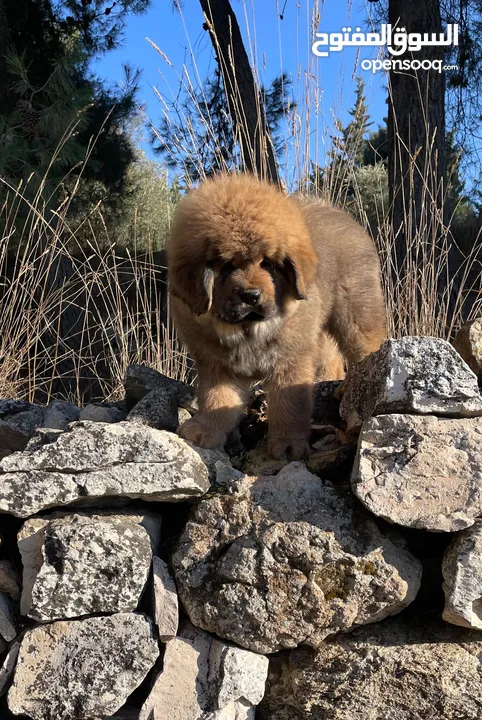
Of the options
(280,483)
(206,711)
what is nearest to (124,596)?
(206,711)

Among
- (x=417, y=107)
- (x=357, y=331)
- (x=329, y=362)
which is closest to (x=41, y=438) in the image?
(x=357, y=331)

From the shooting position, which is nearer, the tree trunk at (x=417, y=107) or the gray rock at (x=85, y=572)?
the gray rock at (x=85, y=572)

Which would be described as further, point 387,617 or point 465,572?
point 387,617

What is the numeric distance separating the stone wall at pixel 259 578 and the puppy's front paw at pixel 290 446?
19cm

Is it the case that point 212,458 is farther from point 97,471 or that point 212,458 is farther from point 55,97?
point 55,97

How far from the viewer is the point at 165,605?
225 cm

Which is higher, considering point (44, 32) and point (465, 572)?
point (44, 32)

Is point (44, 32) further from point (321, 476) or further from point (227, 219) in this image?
point (321, 476)

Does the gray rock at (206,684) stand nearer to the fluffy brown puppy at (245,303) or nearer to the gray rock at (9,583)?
the gray rock at (9,583)

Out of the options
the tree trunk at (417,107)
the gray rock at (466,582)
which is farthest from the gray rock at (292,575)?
the tree trunk at (417,107)

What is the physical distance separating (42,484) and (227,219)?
45.5 inches

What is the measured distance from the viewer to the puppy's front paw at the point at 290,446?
8.68 ft

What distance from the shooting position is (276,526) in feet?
7.37

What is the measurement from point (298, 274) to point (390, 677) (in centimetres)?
142
